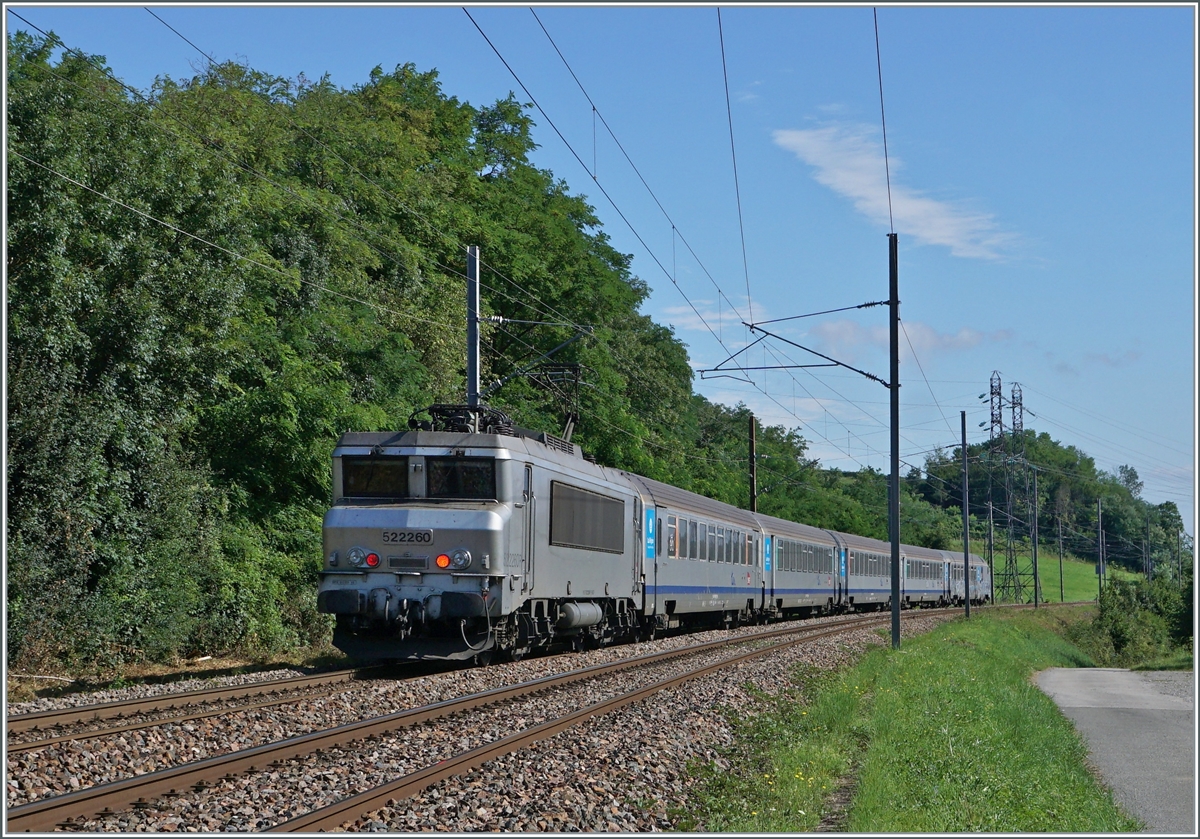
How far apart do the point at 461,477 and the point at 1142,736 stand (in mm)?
9818

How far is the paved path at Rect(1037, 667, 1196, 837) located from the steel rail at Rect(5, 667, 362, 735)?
908 cm

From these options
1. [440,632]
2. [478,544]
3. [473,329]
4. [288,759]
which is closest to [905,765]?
[288,759]

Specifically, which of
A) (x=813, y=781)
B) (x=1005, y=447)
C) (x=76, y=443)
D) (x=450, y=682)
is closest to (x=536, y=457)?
(x=450, y=682)

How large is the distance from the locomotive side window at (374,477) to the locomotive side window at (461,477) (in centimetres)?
40

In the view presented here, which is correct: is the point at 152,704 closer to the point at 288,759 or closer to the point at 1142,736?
the point at 288,759

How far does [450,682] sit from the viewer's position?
15.4 m

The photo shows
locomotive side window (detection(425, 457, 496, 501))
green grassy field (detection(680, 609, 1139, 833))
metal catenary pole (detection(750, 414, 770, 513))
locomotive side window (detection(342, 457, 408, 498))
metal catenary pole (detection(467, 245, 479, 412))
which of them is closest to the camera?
green grassy field (detection(680, 609, 1139, 833))

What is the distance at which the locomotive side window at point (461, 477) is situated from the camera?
1688 centimetres

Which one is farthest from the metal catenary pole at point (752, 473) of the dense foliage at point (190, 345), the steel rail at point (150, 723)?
the steel rail at point (150, 723)

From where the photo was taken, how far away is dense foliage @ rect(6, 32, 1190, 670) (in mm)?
18484

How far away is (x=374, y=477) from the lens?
56.7 feet

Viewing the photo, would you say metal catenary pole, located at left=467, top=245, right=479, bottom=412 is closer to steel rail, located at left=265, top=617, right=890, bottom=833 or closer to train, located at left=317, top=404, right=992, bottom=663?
train, located at left=317, top=404, right=992, bottom=663

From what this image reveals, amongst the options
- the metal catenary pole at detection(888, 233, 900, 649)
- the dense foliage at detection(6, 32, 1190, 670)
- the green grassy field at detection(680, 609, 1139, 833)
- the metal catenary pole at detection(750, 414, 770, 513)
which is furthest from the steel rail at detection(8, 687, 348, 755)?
the metal catenary pole at detection(750, 414, 770, 513)

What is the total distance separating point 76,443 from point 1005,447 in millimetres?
60839
